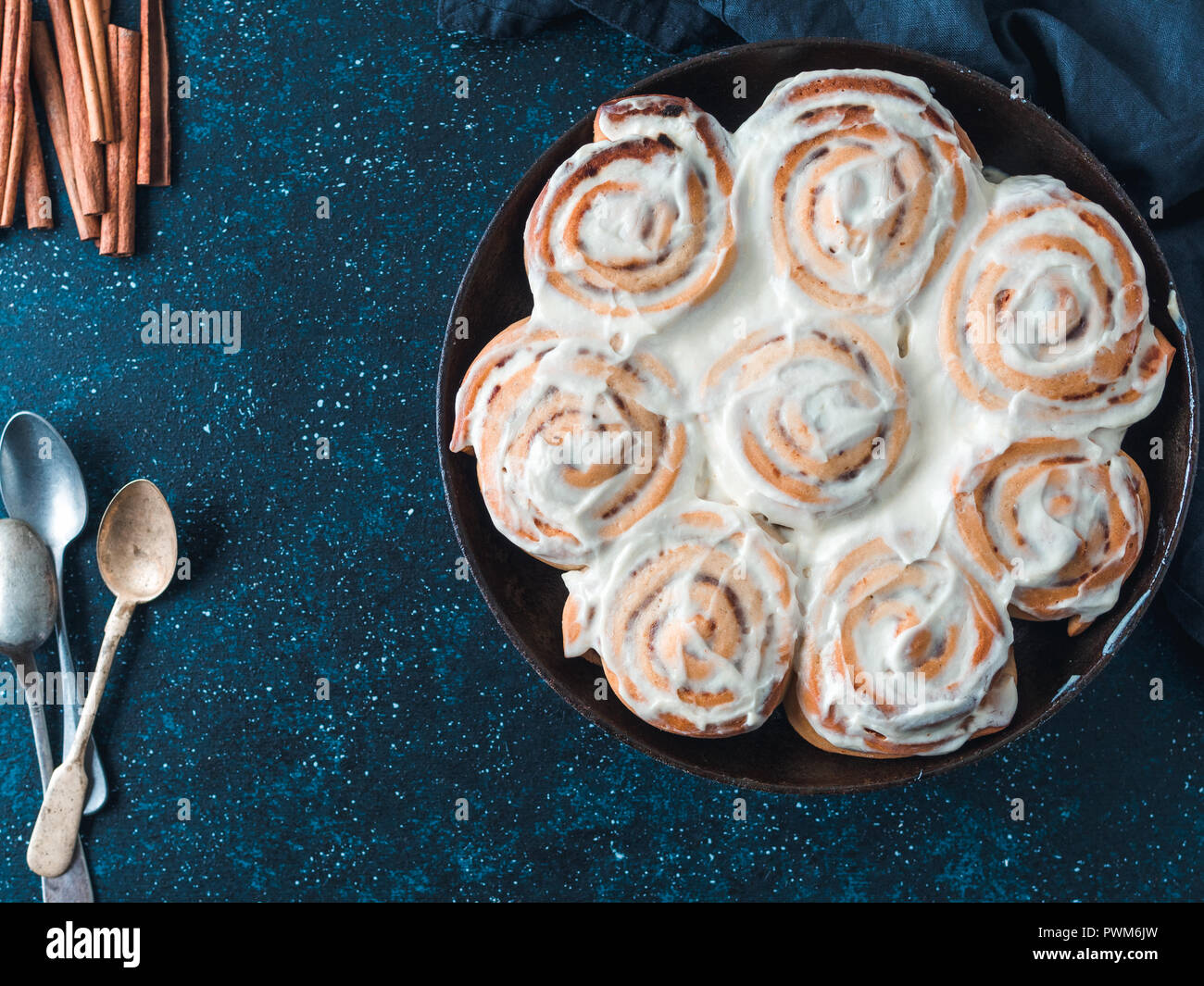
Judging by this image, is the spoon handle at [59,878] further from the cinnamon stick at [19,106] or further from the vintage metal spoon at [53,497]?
the cinnamon stick at [19,106]

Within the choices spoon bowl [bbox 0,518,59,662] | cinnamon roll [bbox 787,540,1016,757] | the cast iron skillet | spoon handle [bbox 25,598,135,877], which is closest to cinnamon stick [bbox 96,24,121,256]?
spoon bowl [bbox 0,518,59,662]

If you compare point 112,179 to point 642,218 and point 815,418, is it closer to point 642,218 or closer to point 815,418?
point 642,218

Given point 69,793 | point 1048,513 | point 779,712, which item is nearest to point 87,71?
point 69,793

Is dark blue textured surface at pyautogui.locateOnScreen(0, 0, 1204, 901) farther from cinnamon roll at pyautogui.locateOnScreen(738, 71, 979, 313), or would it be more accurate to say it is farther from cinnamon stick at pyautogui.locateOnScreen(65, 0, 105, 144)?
cinnamon roll at pyautogui.locateOnScreen(738, 71, 979, 313)

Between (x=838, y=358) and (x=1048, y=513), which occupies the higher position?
(x=838, y=358)

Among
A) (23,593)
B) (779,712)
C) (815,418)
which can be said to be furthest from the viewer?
(23,593)

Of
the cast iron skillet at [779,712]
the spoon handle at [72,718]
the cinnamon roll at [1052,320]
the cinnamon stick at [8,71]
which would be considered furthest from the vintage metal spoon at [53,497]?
the cinnamon roll at [1052,320]
